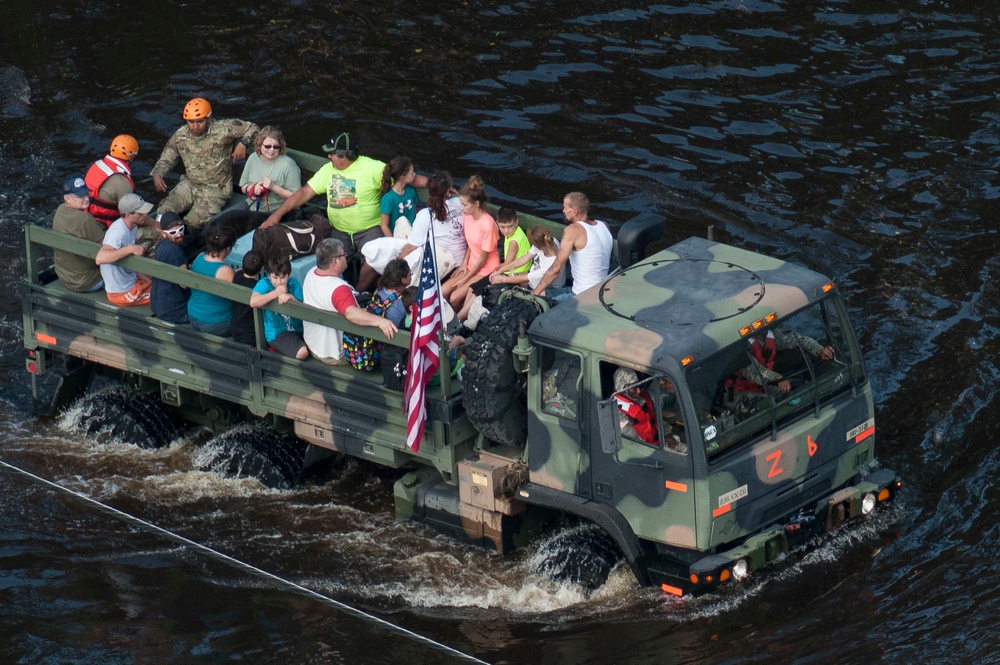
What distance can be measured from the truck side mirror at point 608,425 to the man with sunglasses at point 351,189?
3810 millimetres

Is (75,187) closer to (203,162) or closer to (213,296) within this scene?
(203,162)

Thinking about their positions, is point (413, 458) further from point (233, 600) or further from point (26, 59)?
point (26, 59)

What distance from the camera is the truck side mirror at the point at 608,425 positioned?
34.9 ft

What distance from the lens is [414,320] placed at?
11492 millimetres

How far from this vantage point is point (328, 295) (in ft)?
40.4

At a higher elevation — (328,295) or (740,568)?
(328,295)

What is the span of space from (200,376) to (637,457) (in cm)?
395

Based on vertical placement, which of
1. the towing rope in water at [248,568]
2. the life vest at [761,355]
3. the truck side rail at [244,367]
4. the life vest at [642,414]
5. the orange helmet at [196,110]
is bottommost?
the towing rope in water at [248,568]

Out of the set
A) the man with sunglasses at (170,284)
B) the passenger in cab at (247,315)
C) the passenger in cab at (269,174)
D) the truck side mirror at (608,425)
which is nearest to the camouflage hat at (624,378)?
the truck side mirror at (608,425)

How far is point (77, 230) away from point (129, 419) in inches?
65.0

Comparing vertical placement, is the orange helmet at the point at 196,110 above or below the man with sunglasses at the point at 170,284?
above

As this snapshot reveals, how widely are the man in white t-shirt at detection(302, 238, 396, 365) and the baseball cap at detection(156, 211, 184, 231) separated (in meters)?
1.59

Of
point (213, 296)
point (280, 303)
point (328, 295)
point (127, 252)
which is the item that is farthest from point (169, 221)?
point (328, 295)

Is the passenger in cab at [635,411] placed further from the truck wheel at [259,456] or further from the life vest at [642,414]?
the truck wheel at [259,456]
